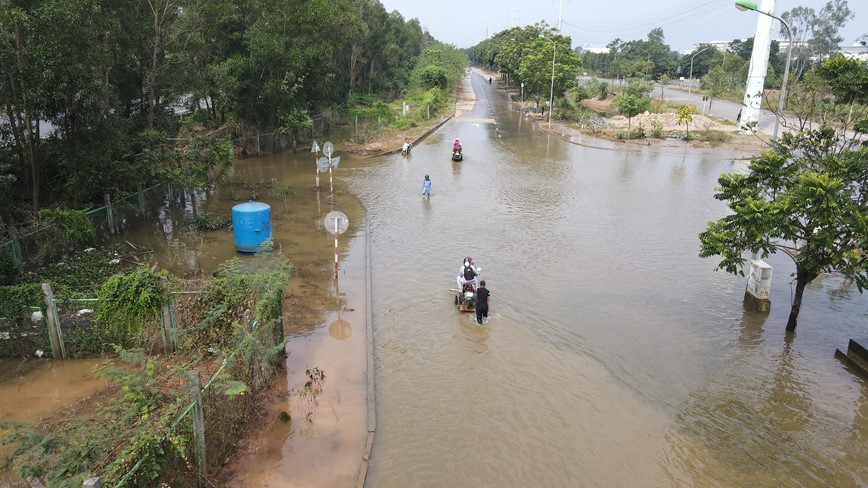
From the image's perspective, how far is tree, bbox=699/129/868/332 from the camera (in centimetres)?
1016

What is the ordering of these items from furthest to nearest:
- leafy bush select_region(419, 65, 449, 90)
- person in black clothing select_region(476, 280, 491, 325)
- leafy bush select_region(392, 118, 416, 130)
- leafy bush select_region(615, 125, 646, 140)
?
leafy bush select_region(419, 65, 449, 90), leafy bush select_region(392, 118, 416, 130), leafy bush select_region(615, 125, 646, 140), person in black clothing select_region(476, 280, 491, 325)

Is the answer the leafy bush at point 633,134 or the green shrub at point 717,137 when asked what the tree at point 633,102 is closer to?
the leafy bush at point 633,134

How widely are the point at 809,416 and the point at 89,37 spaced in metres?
18.2

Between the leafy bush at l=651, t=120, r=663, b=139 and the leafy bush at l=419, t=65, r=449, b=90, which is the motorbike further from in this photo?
the leafy bush at l=419, t=65, r=449, b=90

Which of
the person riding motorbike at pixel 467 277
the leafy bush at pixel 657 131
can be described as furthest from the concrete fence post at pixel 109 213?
the leafy bush at pixel 657 131

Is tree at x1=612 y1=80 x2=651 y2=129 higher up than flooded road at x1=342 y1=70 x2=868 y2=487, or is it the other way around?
tree at x1=612 y1=80 x2=651 y2=129

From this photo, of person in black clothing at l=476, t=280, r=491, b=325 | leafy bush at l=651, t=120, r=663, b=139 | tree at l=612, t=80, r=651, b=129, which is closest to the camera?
person in black clothing at l=476, t=280, r=491, b=325

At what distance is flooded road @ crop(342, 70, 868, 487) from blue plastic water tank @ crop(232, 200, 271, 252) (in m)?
3.34

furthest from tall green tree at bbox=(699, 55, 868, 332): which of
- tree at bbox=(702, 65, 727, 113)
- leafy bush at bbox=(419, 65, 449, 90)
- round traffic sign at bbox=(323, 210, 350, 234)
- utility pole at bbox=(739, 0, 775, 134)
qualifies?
tree at bbox=(702, 65, 727, 113)

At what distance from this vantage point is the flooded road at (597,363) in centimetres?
816

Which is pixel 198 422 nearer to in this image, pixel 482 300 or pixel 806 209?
pixel 482 300

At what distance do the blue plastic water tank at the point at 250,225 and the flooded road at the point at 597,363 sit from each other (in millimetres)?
3340

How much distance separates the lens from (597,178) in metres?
27.0

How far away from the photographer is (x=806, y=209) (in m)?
10.5
